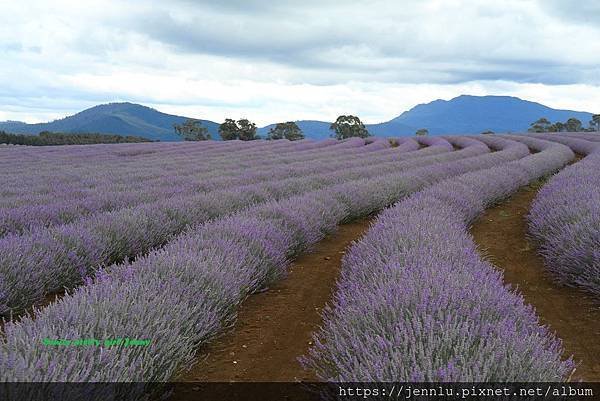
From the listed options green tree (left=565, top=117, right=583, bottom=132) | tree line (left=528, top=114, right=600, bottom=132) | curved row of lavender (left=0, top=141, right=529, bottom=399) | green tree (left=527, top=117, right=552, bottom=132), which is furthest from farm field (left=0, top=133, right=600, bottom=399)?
green tree (left=565, top=117, right=583, bottom=132)

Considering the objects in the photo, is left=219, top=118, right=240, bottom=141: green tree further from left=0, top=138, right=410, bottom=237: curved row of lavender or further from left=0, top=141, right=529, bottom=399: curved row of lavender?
left=0, top=141, right=529, bottom=399: curved row of lavender

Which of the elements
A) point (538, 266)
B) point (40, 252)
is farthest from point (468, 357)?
point (40, 252)

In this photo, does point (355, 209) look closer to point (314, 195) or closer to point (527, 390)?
point (314, 195)

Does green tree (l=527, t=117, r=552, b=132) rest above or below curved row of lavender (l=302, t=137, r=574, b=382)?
above

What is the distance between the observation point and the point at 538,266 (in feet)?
16.0

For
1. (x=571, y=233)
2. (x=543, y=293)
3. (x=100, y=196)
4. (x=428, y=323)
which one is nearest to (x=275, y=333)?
(x=428, y=323)

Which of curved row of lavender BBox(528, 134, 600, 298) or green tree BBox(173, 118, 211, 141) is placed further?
green tree BBox(173, 118, 211, 141)

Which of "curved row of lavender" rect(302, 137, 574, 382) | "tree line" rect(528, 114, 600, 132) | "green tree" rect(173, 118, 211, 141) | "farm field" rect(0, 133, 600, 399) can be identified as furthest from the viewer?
"green tree" rect(173, 118, 211, 141)

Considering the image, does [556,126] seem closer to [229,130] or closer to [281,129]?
[281,129]

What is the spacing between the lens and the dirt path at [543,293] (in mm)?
3090

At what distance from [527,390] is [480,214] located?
544cm

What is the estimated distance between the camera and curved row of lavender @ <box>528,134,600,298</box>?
4.10 meters

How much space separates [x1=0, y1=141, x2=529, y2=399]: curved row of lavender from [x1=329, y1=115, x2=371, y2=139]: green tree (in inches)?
2527

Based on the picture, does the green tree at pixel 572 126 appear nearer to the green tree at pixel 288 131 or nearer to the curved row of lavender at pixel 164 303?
the green tree at pixel 288 131
